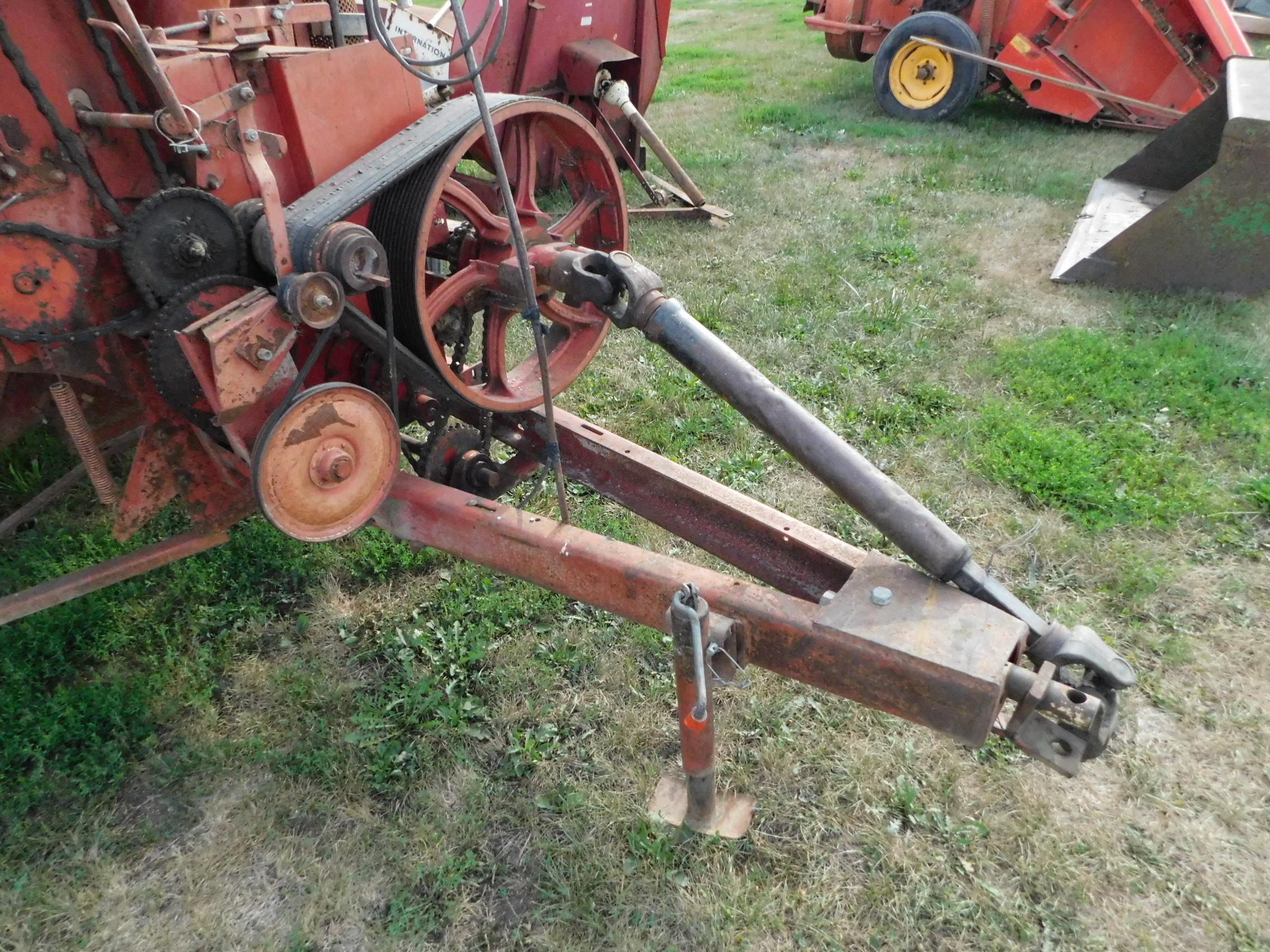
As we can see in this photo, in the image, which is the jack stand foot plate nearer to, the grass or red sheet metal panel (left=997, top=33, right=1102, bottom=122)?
the grass

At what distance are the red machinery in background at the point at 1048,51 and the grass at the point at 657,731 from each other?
3527mm

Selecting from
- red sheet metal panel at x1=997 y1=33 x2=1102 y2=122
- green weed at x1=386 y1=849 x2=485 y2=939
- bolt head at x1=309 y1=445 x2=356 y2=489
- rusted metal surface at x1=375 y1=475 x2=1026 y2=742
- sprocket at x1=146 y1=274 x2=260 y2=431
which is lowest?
green weed at x1=386 y1=849 x2=485 y2=939

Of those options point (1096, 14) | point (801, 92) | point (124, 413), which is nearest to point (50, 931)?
point (124, 413)

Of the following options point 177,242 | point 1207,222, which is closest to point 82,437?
point 177,242

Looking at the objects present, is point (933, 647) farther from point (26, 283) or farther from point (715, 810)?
point (26, 283)

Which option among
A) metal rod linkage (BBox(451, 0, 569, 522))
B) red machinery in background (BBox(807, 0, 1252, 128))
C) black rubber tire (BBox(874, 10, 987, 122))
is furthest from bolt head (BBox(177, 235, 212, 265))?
black rubber tire (BBox(874, 10, 987, 122))

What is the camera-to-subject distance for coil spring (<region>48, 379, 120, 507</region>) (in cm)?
202

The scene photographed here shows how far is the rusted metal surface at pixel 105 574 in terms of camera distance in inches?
84.4

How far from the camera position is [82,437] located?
2.08m

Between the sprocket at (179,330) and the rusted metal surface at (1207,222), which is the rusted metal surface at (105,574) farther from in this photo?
the rusted metal surface at (1207,222)

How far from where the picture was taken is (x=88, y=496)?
140 inches

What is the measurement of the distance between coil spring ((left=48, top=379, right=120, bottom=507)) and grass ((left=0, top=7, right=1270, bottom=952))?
0.80m

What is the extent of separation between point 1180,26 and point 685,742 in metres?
7.51

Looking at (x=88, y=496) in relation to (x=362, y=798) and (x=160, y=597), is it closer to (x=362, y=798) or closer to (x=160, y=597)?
(x=160, y=597)
